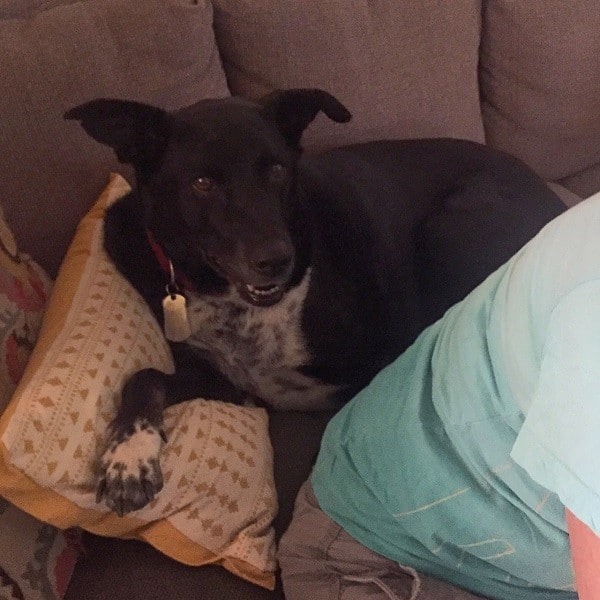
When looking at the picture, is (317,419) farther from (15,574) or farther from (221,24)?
(221,24)

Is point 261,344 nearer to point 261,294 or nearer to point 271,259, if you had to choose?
point 261,294

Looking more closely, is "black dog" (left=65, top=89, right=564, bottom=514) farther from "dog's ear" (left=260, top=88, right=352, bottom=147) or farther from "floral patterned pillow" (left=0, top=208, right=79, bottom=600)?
"floral patterned pillow" (left=0, top=208, right=79, bottom=600)

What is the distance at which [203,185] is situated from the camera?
133cm

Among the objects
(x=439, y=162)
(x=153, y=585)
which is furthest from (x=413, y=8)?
(x=153, y=585)

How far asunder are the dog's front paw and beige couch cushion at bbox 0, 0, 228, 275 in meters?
0.58

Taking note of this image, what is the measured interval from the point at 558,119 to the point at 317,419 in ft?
3.79

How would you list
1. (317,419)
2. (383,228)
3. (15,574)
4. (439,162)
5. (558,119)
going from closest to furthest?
(15,574) < (317,419) < (383,228) < (439,162) < (558,119)

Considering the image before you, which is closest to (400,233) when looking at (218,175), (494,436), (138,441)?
(218,175)

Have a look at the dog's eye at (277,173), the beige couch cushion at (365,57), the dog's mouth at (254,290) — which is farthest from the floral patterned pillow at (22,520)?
the beige couch cushion at (365,57)

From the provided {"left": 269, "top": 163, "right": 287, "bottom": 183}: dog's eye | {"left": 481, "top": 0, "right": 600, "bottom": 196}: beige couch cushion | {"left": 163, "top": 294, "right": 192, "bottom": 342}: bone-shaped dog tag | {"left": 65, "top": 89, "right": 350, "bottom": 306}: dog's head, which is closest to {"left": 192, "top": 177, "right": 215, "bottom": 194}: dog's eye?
{"left": 65, "top": 89, "right": 350, "bottom": 306}: dog's head

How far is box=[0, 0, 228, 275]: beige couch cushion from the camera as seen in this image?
1402mm

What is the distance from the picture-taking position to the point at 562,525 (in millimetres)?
795

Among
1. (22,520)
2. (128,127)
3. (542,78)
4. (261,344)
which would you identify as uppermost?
(128,127)

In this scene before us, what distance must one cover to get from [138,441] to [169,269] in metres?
0.44
